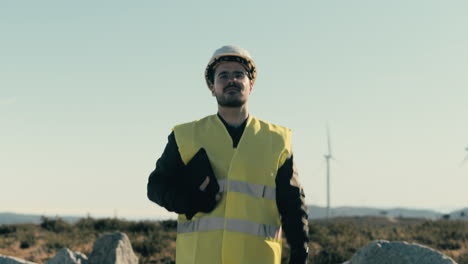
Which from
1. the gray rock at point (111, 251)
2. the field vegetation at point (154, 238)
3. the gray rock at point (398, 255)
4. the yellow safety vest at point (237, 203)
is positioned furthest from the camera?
the field vegetation at point (154, 238)

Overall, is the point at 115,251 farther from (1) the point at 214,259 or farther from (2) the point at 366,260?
(1) the point at 214,259

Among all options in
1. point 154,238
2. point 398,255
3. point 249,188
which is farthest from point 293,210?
point 154,238

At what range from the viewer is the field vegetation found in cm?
1791

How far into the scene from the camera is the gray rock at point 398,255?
9.62 m

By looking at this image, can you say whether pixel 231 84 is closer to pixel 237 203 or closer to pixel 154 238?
pixel 237 203

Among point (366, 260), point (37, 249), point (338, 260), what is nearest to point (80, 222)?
point (37, 249)

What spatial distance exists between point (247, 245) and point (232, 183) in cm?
43

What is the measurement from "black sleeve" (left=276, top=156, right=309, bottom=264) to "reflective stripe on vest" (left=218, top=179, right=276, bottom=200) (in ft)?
0.35

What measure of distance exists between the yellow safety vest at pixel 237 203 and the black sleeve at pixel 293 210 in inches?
2.8

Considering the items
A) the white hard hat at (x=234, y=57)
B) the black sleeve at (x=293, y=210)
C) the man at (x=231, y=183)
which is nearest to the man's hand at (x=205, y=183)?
the man at (x=231, y=183)

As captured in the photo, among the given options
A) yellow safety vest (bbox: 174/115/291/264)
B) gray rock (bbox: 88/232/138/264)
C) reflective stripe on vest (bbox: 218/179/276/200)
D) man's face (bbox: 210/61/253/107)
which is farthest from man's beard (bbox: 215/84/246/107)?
gray rock (bbox: 88/232/138/264)

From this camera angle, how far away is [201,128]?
15.2ft

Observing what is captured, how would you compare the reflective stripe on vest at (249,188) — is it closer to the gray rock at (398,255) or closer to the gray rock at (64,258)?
the gray rock at (398,255)

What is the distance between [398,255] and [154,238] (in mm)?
11511
